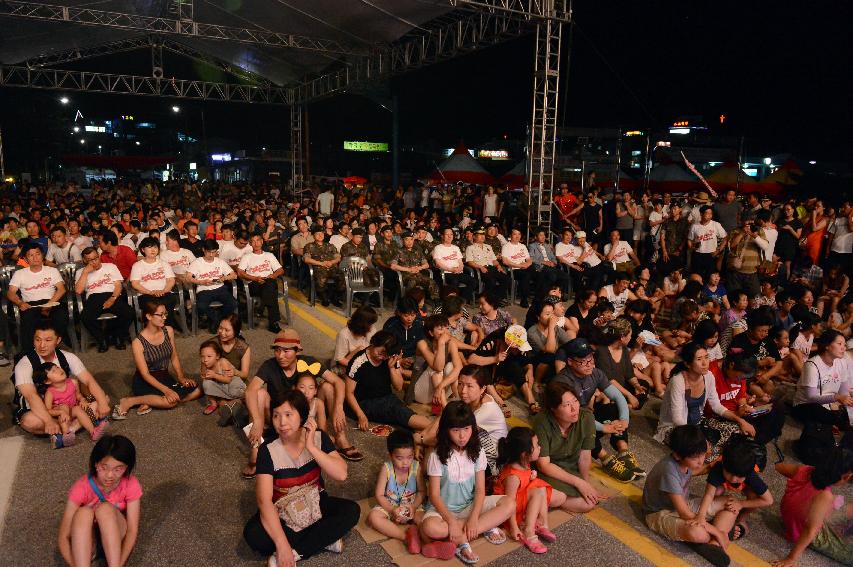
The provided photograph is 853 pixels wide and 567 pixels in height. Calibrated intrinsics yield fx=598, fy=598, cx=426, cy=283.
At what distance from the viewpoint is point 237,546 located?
352 cm

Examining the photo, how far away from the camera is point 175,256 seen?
8281mm

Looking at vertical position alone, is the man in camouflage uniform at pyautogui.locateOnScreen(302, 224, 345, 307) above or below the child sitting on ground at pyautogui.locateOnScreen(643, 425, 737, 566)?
above

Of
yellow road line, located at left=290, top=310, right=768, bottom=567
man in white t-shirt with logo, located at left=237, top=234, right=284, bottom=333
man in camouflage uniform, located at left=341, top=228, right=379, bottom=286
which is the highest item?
man in camouflage uniform, located at left=341, top=228, right=379, bottom=286

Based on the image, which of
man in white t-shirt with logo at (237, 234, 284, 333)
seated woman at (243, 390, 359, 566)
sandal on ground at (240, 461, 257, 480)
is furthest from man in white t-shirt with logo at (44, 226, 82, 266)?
seated woman at (243, 390, 359, 566)

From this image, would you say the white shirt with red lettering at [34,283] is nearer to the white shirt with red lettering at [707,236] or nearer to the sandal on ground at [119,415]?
the sandal on ground at [119,415]

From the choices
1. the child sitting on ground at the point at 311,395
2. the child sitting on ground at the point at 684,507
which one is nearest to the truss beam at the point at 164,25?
the child sitting on ground at the point at 311,395

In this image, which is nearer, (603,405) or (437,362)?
(603,405)

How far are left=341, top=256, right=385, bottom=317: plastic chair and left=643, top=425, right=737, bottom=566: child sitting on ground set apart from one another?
5697 mm

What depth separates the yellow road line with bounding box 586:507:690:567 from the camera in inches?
136

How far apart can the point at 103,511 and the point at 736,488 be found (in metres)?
3.62

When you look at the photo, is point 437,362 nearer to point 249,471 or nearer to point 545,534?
point 249,471

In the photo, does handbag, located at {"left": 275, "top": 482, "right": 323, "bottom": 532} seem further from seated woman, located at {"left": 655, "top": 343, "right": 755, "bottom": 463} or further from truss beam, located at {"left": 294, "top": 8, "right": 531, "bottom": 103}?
truss beam, located at {"left": 294, "top": 8, "right": 531, "bottom": 103}

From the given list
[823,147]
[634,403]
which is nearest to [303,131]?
[634,403]

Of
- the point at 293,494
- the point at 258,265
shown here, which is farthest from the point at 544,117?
the point at 293,494
